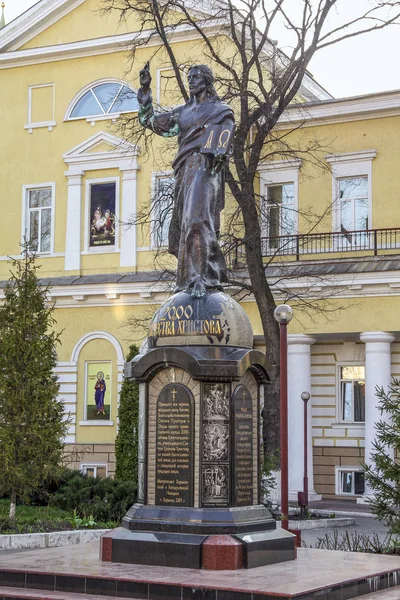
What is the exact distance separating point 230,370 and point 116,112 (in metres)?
18.9

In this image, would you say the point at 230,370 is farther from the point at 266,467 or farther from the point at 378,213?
the point at 378,213

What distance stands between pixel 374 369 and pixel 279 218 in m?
4.67

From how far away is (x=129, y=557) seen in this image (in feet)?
33.8

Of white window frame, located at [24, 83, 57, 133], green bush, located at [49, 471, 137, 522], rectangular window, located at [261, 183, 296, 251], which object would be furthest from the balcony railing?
green bush, located at [49, 471, 137, 522]

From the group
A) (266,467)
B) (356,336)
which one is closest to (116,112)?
(356,336)

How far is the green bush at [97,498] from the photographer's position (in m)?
17.4

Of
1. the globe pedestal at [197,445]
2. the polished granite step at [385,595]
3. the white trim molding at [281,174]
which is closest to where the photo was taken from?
the polished granite step at [385,595]

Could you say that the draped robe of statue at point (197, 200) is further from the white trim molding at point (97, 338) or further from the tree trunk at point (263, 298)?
the white trim molding at point (97, 338)

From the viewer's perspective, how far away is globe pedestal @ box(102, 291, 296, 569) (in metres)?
10.1

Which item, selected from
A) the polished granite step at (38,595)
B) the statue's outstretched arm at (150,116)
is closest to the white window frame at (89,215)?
the statue's outstretched arm at (150,116)

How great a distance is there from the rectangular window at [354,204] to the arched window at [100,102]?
597 centimetres

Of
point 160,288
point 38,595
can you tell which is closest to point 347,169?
point 160,288

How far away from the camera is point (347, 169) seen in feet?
86.2

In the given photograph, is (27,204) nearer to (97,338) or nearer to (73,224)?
(73,224)
